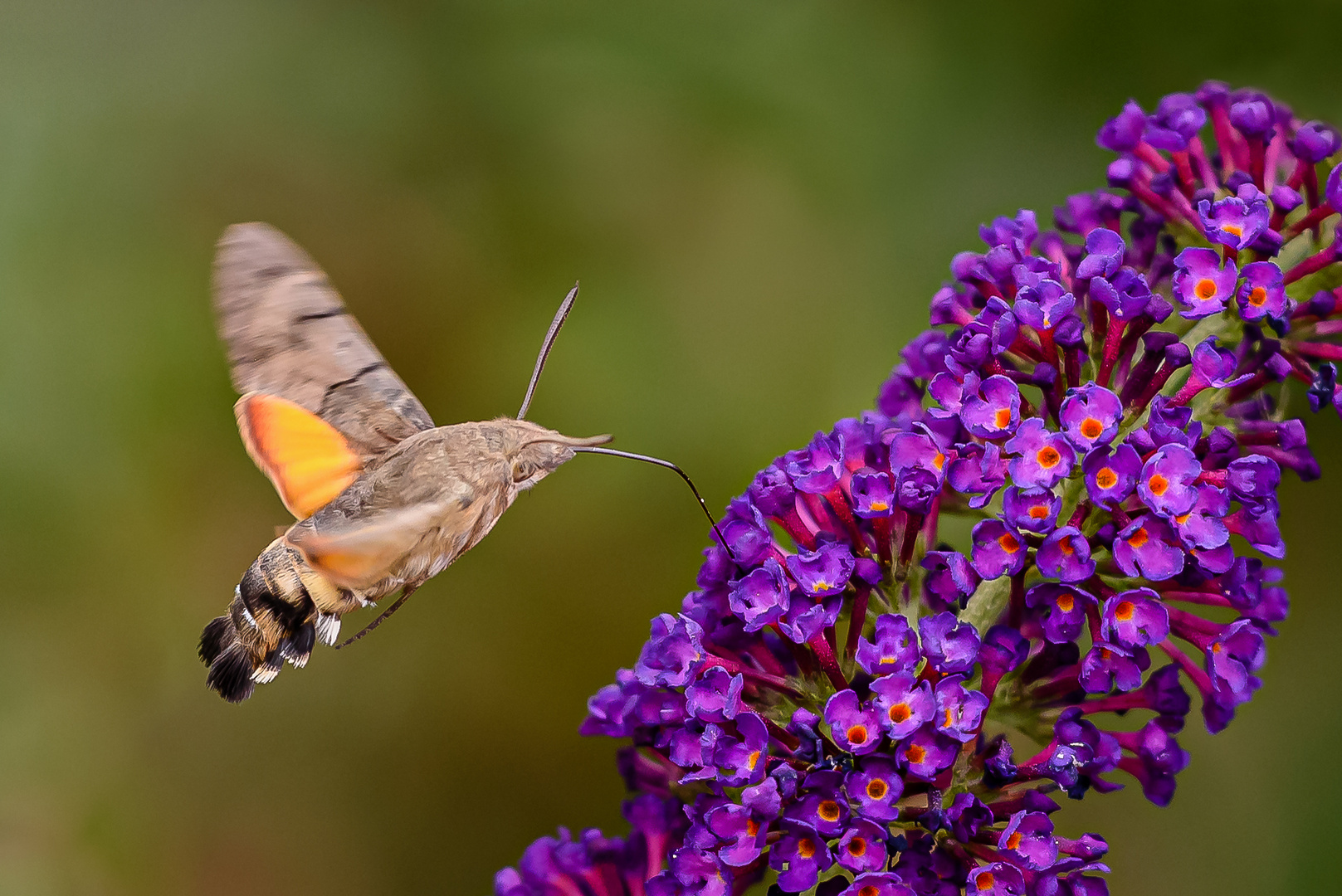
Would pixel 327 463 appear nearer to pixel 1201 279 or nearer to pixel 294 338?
pixel 294 338

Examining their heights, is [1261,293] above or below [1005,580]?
above

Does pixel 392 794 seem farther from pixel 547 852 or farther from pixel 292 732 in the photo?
pixel 547 852

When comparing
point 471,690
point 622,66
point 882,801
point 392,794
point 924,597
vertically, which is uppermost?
point 622,66

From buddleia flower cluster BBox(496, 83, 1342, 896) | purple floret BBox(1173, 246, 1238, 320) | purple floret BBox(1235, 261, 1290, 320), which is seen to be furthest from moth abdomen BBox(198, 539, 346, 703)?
purple floret BBox(1235, 261, 1290, 320)

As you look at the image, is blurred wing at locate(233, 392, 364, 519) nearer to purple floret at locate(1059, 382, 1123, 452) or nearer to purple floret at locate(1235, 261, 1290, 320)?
purple floret at locate(1059, 382, 1123, 452)

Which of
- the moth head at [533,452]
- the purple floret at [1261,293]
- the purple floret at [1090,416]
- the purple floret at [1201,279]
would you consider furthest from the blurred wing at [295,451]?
the purple floret at [1261,293]

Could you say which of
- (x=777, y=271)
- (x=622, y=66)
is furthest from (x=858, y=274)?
(x=622, y=66)

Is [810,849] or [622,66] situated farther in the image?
[622,66]

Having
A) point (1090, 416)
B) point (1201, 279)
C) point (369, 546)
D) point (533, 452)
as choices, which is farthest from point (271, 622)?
point (1201, 279)
